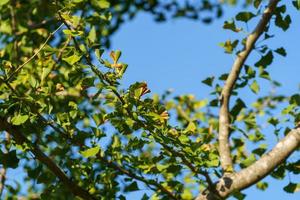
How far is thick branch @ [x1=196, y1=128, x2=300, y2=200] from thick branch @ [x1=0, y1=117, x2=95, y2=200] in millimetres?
494

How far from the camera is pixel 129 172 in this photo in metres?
2.24

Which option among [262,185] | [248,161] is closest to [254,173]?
[248,161]

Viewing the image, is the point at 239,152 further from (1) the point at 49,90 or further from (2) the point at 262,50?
(1) the point at 49,90

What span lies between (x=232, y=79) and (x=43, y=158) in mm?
1112

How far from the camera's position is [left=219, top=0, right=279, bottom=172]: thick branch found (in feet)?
8.21

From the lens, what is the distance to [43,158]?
1.97m

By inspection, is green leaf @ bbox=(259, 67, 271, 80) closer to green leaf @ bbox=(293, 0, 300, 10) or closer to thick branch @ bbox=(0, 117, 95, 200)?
green leaf @ bbox=(293, 0, 300, 10)

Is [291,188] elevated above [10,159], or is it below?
below

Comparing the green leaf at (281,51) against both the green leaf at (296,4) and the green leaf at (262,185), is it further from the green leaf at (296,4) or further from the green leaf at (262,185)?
the green leaf at (262,185)

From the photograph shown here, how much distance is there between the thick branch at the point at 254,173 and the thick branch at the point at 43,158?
494mm

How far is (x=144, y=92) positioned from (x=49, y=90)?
16.3 inches

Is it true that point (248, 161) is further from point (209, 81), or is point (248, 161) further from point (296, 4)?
point (296, 4)

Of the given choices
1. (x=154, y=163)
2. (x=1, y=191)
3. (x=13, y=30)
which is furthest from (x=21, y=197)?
(x=154, y=163)

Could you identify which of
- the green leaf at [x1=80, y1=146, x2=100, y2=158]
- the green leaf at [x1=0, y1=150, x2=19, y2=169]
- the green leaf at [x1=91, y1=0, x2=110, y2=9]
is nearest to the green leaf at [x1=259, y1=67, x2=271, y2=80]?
the green leaf at [x1=91, y1=0, x2=110, y2=9]
